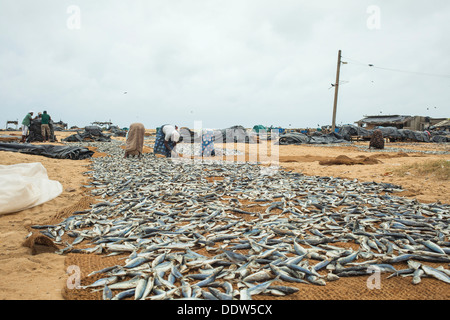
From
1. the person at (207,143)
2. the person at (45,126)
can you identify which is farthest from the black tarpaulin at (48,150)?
the person at (45,126)

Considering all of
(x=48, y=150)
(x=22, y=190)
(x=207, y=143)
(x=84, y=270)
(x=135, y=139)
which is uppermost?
(x=135, y=139)

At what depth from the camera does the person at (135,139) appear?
39.3 feet

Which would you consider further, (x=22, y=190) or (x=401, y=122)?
(x=401, y=122)

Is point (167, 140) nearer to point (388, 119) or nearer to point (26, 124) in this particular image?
point (26, 124)

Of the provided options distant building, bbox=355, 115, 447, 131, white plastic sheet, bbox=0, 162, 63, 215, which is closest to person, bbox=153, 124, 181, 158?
white plastic sheet, bbox=0, 162, 63, 215

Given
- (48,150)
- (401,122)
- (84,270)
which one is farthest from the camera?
(401,122)

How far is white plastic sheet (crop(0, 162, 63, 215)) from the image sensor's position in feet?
14.6

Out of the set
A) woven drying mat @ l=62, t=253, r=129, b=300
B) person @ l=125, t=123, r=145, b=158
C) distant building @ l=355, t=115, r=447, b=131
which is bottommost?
woven drying mat @ l=62, t=253, r=129, b=300

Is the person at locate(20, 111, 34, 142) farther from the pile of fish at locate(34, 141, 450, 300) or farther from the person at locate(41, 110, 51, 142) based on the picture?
the pile of fish at locate(34, 141, 450, 300)

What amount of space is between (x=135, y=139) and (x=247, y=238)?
992cm

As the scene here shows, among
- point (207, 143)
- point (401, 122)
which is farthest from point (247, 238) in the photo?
point (401, 122)

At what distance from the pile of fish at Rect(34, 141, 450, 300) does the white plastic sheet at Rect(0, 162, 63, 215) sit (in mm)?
887

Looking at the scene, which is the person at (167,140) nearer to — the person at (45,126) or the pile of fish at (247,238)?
the pile of fish at (247,238)

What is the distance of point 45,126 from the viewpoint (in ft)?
59.7
